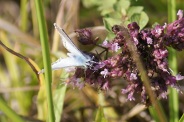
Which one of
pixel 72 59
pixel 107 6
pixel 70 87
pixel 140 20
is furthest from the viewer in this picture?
pixel 70 87

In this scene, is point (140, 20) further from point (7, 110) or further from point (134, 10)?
point (7, 110)

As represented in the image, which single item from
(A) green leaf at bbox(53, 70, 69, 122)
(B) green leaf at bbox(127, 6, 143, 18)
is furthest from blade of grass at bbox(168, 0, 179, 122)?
(A) green leaf at bbox(53, 70, 69, 122)

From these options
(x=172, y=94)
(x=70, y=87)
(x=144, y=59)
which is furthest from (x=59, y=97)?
(x=144, y=59)

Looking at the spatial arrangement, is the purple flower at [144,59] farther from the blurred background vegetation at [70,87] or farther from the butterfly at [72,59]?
the blurred background vegetation at [70,87]

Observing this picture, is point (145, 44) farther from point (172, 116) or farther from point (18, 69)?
point (18, 69)

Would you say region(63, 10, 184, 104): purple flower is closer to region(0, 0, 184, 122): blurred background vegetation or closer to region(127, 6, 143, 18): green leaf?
region(127, 6, 143, 18): green leaf

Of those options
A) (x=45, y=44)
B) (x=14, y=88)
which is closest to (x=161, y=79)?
(x=45, y=44)

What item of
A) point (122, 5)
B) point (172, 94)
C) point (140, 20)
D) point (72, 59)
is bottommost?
point (172, 94)

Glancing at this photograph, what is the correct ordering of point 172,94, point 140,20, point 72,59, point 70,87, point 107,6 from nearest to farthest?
point 72,59 < point 140,20 < point 172,94 < point 107,6 < point 70,87

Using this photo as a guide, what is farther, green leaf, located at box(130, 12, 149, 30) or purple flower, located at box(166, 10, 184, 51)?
green leaf, located at box(130, 12, 149, 30)
